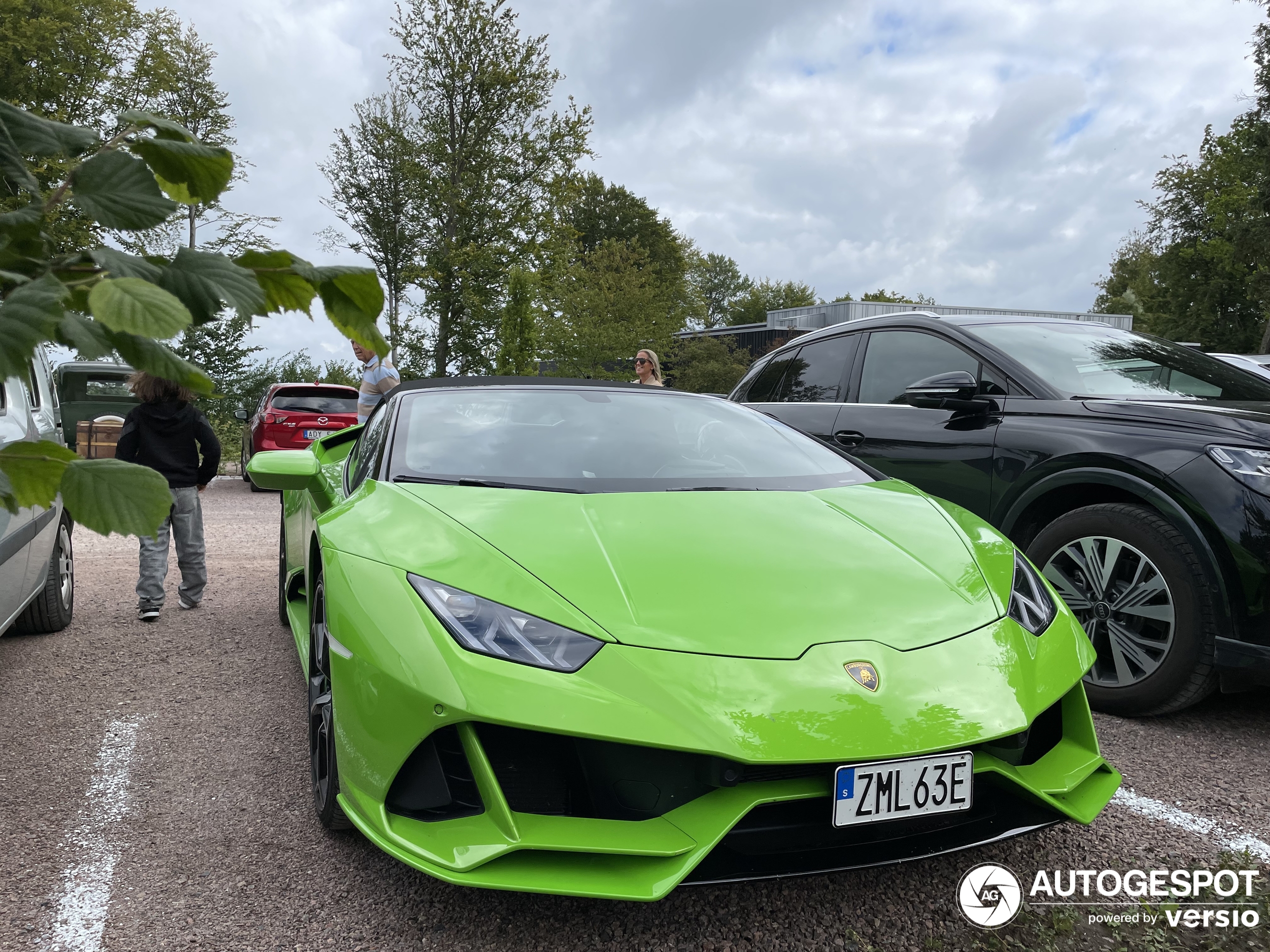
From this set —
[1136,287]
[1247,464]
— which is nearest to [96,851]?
[1247,464]

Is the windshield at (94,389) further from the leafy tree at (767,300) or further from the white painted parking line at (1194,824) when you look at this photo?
the leafy tree at (767,300)

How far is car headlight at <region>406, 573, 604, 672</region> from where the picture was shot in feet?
6.11

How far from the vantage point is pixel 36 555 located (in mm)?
3910

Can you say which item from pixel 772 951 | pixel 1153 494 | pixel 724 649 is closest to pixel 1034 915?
pixel 772 951

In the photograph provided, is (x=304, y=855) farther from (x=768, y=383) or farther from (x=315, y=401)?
(x=315, y=401)

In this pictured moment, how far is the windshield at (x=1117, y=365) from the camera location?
154 inches

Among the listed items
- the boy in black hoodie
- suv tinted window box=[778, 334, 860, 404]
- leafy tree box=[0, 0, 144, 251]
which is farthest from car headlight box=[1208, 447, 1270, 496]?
leafy tree box=[0, 0, 144, 251]

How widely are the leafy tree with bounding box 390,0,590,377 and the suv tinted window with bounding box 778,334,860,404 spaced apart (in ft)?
67.4

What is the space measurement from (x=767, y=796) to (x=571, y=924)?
2.05ft

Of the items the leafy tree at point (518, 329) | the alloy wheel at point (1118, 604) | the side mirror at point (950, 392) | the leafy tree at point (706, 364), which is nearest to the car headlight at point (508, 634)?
the alloy wheel at point (1118, 604)

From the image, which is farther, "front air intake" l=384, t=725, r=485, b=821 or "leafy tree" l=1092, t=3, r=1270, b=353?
"leafy tree" l=1092, t=3, r=1270, b=353

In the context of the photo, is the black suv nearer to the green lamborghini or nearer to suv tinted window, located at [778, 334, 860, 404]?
suv tinted window, located at [778, 334, 860, 404]

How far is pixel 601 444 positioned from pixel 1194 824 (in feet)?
6.65

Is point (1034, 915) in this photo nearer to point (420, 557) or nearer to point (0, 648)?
point (420, 557)
